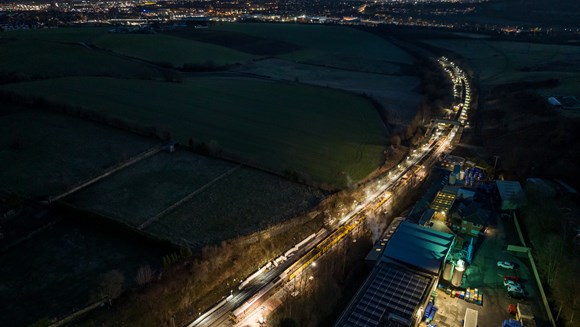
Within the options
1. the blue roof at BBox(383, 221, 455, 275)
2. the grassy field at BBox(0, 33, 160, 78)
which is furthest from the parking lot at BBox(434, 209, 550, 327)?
the grassy field at BBox(0, 33, 160, 78)

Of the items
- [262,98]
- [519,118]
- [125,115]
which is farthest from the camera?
[262,98]

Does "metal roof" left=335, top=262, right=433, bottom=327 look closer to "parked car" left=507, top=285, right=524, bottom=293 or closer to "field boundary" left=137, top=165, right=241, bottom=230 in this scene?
"parked car" left=507, top=285, right=524, bottom=293

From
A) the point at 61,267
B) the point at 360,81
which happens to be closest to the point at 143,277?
the point at 61,267

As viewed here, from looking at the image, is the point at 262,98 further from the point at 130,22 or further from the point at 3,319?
the point at 130,22

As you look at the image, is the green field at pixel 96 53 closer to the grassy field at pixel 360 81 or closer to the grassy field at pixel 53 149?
the grassy field at pixel 360 81

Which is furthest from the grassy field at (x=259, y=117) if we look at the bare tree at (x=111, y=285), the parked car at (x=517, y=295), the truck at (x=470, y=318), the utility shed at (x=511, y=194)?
the bare tree at (x=111, y=285)

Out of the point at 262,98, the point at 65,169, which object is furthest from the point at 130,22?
the point at 65,169
